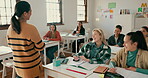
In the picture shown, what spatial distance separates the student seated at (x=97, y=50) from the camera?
2115 mm

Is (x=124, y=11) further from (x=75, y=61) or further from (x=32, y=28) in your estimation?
(x=32, y=28)

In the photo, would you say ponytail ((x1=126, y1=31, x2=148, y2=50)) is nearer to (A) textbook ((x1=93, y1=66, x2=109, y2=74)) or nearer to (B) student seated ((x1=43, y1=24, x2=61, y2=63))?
(A) textbook ((x1=93, y1=66, x2=109, y2=74))

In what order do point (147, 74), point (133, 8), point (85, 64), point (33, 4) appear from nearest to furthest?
1. point (147, 74)
2. point (85, 64)
3. point (33, 4)
4. point (133, 8)

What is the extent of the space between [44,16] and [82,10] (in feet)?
8.75

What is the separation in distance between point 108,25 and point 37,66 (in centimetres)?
629

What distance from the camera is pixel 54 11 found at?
5836 mm

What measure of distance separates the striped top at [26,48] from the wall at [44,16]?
278cm

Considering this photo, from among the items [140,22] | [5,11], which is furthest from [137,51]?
[140,22]

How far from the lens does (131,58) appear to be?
6.03 feet

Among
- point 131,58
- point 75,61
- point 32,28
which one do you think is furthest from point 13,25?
point 131,58

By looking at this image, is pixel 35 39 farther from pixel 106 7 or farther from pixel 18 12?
pixel 106 7

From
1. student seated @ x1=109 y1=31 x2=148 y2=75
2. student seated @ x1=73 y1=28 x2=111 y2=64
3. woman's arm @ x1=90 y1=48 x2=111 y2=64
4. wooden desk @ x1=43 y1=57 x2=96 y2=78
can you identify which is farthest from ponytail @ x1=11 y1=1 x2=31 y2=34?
student seated @ x1=109 y1=31 x2=148 y2=75

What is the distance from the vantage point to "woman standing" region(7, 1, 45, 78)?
1.55 meters

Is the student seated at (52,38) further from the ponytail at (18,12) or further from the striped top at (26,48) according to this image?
the ponytail at (18,12)
